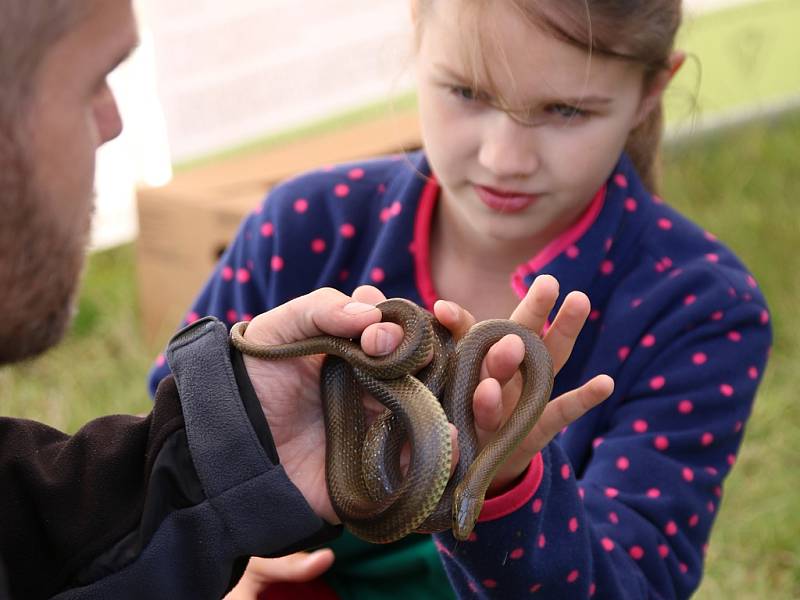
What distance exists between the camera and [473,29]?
2.28 meters

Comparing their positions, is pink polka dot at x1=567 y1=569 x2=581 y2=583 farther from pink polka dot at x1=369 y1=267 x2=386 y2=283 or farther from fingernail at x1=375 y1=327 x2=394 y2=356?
pink polka dot at x1=369 y1=267 x2=386 y2=283

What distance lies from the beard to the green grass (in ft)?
7.53

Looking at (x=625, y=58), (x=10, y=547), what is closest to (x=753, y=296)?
(x=625, y=58)

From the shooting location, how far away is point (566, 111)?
93.0 inches

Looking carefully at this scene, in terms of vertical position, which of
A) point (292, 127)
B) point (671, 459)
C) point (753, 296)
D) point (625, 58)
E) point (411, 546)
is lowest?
point (292, 127)

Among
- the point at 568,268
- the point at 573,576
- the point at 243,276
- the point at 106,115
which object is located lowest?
the point at 573,576

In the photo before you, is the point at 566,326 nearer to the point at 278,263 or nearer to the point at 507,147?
the point at 507,147

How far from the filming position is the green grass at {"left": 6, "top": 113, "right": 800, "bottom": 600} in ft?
11.5

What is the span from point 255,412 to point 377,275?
2.70 ft

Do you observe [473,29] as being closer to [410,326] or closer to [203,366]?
[410,326]

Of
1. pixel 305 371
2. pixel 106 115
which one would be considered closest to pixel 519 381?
pixel 305 371

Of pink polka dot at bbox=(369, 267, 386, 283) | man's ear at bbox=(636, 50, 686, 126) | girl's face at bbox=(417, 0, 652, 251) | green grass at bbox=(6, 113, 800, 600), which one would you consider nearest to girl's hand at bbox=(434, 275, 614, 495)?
girl's face at bbox=(417, 0, 652, 251)

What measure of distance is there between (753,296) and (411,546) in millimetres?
921

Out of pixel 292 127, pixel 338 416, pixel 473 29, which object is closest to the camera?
pixel 338 416
